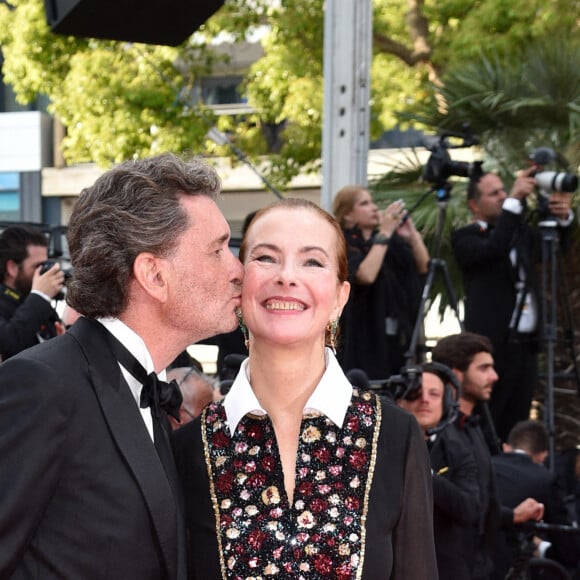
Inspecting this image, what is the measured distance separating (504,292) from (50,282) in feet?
8.56

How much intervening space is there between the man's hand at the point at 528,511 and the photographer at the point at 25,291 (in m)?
2.50

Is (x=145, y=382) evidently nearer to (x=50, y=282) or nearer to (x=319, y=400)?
(x=319, y=400)

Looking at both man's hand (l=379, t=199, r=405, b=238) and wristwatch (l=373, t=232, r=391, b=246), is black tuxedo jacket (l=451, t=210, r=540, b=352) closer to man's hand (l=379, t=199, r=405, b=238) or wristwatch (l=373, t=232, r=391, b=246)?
man's hand (l=379, t=199, r=405, b=238)

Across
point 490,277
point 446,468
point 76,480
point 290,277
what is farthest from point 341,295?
point 490,277

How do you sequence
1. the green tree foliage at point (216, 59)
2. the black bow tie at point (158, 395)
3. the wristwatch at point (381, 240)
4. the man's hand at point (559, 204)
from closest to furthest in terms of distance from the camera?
the black bow tie at point (158, 395)
the wristwatch at point (381, 240)
the man's hand at point (559, 204)
the green tree foliage at point (216, 59)

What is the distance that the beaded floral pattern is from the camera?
2.51 meters

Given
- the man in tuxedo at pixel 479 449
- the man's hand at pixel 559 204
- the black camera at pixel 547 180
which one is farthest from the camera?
the man's hand at pixel 559 204

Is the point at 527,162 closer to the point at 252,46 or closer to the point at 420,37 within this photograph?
the point at 420,37

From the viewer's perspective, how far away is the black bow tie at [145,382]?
8.07 ft

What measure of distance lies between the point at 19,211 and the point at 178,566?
2233 cm

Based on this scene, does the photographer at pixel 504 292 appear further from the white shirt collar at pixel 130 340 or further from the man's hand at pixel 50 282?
the white shirt collar at pixel 130 340

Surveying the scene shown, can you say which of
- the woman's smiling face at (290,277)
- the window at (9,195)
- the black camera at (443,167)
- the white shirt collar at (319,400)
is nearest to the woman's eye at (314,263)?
the woman's smiling face at (290,277)

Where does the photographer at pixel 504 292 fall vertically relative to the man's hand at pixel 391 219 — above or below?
below

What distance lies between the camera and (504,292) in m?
6.79
